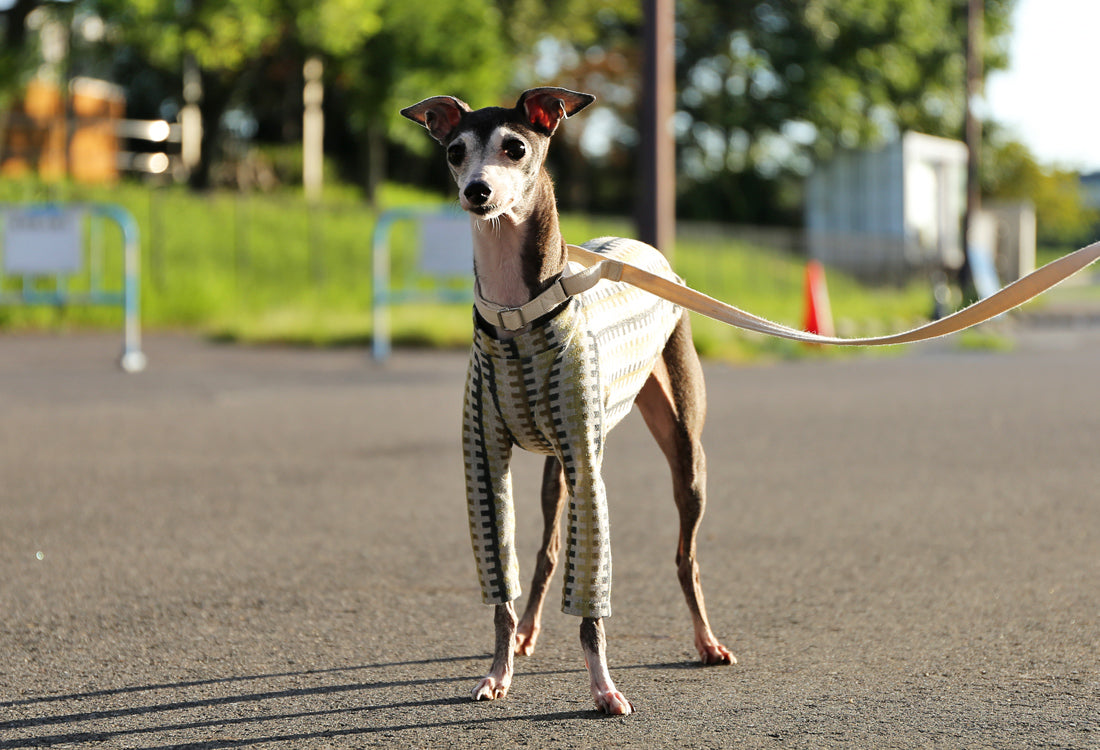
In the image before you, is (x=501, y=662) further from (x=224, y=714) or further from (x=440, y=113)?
(x=440, y=113)

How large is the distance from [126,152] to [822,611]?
33442 millimetres

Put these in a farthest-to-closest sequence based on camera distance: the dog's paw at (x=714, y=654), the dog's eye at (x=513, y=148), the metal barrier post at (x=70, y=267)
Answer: the metal barrier post at (x=70, y=267) → the dog's paw at (x=714, y=654) → the dog's eye at (x=513, y=148)

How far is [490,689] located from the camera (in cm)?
383

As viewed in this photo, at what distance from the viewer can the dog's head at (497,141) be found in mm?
3484

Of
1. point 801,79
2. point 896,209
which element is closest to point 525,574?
point 896,209

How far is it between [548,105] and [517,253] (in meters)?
0.40

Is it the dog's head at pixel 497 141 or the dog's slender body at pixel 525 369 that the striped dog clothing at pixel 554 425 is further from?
the dog's head at pixel 497 141

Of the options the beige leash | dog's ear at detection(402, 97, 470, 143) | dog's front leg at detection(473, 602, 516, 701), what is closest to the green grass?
the beige leash

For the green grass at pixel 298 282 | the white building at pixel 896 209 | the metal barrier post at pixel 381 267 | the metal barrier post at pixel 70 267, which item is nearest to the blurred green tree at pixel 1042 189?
the white building at pixel 896 209

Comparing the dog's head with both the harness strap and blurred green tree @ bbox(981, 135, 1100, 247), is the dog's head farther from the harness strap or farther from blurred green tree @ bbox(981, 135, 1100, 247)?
blurred green tree @ bbox(981, 135, 1100, 247)

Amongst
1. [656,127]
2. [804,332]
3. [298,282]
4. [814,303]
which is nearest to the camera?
[804,332]

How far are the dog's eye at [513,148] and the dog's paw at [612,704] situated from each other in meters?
1.41

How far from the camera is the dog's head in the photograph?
348cm

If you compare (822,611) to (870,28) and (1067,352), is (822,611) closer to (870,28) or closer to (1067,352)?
(1067,352)
